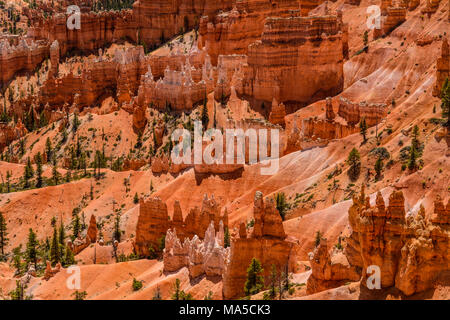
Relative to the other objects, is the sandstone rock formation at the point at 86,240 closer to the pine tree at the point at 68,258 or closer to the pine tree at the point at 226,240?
the pine tree at the point at 68,258

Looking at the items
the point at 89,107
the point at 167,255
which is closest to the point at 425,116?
the point at 167,255

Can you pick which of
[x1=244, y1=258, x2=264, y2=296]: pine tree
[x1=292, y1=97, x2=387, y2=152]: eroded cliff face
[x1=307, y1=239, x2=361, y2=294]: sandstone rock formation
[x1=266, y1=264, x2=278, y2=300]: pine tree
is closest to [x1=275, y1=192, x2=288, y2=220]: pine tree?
[x1=292, y1=97, x2=387, y2=152]: eroded cliff face

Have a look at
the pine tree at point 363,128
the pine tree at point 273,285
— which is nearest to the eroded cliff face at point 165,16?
the pine tree at point 363,128

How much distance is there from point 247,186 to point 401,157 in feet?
59.6

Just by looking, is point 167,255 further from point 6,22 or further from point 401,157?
point 6,22

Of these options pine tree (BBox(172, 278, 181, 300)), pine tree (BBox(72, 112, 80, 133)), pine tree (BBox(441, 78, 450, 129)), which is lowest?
pine tree (BBox(72, 112, 80, 133))

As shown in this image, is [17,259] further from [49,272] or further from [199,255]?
[199,255]

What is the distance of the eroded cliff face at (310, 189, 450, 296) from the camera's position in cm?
3403

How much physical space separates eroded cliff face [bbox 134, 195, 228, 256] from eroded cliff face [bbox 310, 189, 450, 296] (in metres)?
26.4

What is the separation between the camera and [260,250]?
49125 millimetres

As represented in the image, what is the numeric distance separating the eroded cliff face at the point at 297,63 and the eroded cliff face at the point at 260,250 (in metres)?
47.4

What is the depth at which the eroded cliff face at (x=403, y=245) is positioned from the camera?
112ft

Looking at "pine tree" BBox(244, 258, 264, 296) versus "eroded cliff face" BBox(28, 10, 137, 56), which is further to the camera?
"eroded cliff face" BBox(28, 10, 137, 56)

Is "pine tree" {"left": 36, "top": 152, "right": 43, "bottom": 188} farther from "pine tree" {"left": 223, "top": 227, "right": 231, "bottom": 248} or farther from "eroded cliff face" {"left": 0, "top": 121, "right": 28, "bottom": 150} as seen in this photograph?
"pine tree" {"left": 223, "top": 227, "right": 231, "bottom": 248}
